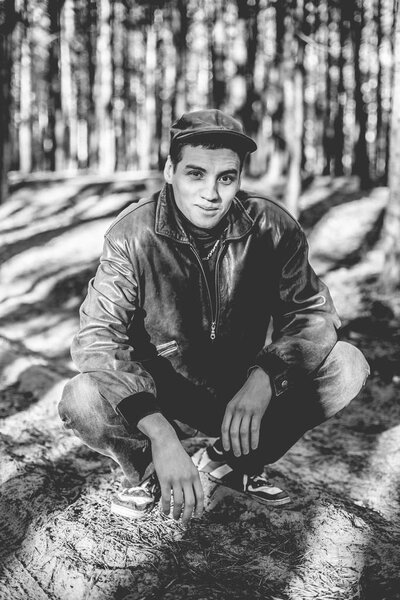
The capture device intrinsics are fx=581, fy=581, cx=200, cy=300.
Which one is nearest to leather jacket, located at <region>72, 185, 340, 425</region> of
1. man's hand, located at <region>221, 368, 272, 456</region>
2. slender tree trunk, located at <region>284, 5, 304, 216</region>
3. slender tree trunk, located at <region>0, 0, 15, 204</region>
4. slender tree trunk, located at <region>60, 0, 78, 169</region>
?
man's hand, located at <region>221, 368, 272, 456</region>

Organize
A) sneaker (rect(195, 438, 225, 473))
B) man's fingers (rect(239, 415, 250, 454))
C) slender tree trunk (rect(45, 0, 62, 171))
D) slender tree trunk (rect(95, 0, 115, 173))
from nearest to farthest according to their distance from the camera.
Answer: man's fingers (rect(239, 415, 250, 454)) < sneaker (rect(195, 438, 225, 473)) < slender tree trunk (rect(45, 0, 62, 171)) < slender tree trunk (rect(95, 0, 115, 173))

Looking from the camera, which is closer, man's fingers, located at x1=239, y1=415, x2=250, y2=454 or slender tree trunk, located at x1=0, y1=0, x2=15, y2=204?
man's fingers, located at x1=239, y1=415, x2=250, y2=454

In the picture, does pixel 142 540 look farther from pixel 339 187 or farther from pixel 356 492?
pixel 339 187

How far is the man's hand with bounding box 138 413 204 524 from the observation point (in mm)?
2197

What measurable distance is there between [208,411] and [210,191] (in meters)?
1.05

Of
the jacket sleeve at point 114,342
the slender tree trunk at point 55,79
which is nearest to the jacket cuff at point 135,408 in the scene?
the jacket sleeve at point 114,342

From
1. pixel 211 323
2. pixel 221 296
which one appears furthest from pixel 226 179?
pixel 211 323

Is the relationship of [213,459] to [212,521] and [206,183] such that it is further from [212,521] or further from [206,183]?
[206,183]

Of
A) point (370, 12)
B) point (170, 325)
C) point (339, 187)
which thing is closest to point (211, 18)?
point (370, 12)

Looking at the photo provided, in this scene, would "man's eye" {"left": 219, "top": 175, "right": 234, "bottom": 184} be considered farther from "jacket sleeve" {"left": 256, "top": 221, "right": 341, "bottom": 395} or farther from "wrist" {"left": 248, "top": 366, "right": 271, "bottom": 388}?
"wrist" {"left": 248, "top": 366, "right": 271, "bottom": 388}

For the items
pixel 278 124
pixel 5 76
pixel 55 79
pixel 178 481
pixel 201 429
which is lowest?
pixel 201 429

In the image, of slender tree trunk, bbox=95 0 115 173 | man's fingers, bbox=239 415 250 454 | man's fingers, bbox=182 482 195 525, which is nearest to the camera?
man's fingers, bbox=182 482 195 525

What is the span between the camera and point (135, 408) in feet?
7.68

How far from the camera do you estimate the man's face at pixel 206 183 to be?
8.59 feet
